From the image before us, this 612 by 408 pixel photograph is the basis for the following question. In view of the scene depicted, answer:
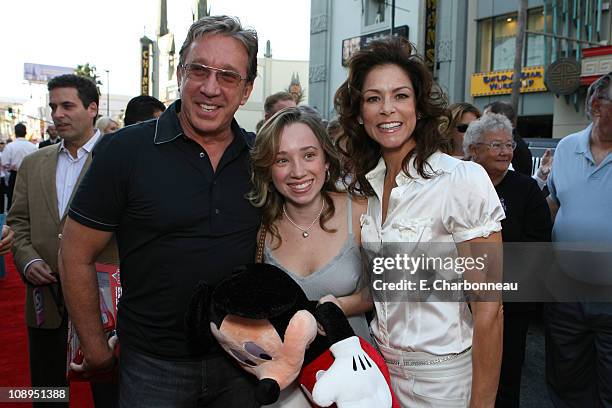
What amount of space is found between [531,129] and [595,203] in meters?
16.9

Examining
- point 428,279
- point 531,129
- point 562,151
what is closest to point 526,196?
point 562,151

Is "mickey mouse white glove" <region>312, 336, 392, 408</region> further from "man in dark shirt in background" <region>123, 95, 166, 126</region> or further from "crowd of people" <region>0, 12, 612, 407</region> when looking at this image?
"man in dark shirt in background" <region>123, 95, 166, 126</region>

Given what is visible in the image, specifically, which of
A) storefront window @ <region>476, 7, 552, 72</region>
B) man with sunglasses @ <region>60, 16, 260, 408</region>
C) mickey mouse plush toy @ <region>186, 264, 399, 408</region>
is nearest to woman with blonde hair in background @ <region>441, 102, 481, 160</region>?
man with sunglasses @ <region>60, 16, 260, 408</region>

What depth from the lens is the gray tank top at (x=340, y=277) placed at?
6.79 feet

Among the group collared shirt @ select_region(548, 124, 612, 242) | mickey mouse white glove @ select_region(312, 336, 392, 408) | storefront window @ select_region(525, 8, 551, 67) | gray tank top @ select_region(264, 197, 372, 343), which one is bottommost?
mickey mouse white glove @ select_region(312, 336, 392, 408)

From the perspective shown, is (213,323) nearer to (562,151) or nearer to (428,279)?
(428,279)

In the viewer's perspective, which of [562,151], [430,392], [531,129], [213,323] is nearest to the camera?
[213,323]

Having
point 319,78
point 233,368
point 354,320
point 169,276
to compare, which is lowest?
point 233,368

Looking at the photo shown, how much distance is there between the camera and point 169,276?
1.98 metres

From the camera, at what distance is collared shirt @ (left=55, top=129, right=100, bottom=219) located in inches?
117

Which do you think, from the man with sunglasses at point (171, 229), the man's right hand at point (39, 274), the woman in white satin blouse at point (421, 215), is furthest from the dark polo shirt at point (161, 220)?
the man's right hand at point (39, 274)

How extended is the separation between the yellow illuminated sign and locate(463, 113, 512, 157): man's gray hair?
14943 millimetres

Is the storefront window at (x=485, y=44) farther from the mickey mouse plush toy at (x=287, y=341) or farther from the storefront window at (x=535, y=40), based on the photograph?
the mickey mouse plush toy at (x=287, y=341)

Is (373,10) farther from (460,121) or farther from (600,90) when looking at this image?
(600,90)
